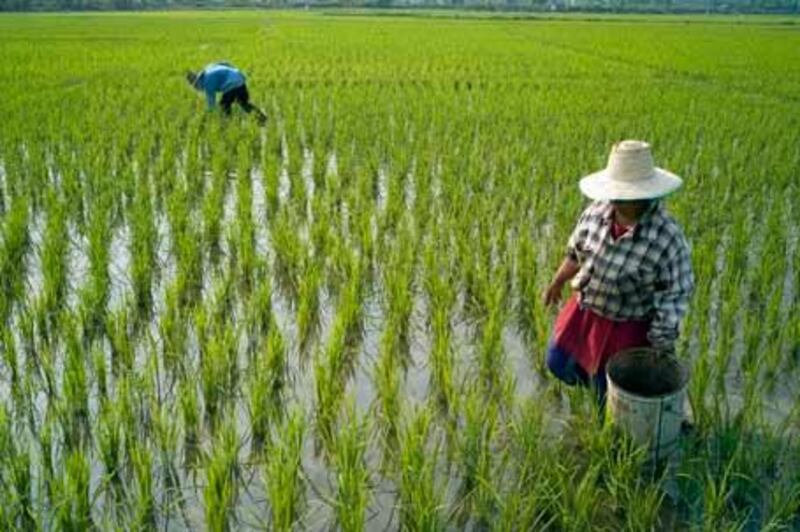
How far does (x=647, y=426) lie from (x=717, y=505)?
0.32 m

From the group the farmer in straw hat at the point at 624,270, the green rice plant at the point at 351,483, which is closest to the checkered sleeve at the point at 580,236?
the farmer in straw hat at the point at 624,270

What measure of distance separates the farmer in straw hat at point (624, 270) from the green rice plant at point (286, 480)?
1.00 m

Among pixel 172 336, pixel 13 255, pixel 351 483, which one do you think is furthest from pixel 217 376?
pixel 13 255

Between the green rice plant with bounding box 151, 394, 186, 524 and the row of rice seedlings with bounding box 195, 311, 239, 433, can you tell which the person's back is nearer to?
the row of rice seedlings with bounding box 195, 311, 239, 433

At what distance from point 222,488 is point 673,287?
152 cm

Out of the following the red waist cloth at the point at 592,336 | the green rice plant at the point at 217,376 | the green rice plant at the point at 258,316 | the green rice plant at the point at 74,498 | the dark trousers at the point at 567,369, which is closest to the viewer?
the green rice plant at the point at 74,498

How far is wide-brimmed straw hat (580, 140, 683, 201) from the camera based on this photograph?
231cm

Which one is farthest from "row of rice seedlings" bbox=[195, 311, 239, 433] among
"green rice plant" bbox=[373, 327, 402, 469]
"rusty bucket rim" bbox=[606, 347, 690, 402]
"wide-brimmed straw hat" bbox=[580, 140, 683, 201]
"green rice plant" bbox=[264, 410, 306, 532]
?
"wide-brimmed straw hat" bbox=[580, 140, 683, 201]

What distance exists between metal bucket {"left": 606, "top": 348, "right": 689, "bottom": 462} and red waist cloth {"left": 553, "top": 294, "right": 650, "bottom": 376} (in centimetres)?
8

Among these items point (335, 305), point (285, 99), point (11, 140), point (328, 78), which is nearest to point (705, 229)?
point (335, 305)

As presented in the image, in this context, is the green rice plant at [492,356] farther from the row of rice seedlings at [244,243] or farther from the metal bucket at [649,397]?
the row of rice seedlings at [244,243]

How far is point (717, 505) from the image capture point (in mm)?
2115

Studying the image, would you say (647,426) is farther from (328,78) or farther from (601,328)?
(328,78)

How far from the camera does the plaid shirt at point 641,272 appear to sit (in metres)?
2.37
